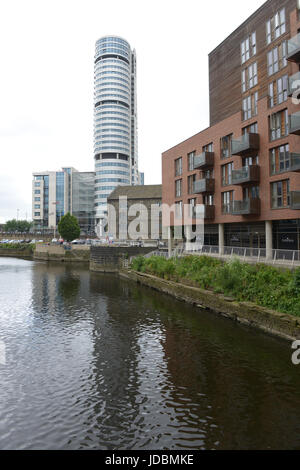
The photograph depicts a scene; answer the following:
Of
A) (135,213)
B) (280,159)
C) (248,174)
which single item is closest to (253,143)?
(248,174)

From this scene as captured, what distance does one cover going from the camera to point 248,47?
36.0 meters

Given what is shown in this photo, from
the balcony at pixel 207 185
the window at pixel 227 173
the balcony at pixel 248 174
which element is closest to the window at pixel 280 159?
the balcony at pixel 248 174

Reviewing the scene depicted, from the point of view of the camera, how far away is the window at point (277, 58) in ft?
100

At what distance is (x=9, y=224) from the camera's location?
456 ft

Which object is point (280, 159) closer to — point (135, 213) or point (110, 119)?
point (135, 213)

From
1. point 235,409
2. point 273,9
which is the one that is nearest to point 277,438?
point 235,409

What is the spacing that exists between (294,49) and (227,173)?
13347 millimetres

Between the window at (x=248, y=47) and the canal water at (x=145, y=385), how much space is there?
2983 centimetres

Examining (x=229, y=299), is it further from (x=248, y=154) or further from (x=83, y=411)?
(x=248, y=154)

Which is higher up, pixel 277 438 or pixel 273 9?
pixel 273 9

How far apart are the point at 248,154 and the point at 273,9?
14.4m

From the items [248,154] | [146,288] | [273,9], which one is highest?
[273,9]

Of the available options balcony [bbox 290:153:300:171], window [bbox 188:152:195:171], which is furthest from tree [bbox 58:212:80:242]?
balcony [bbox 290:153:300:171]
